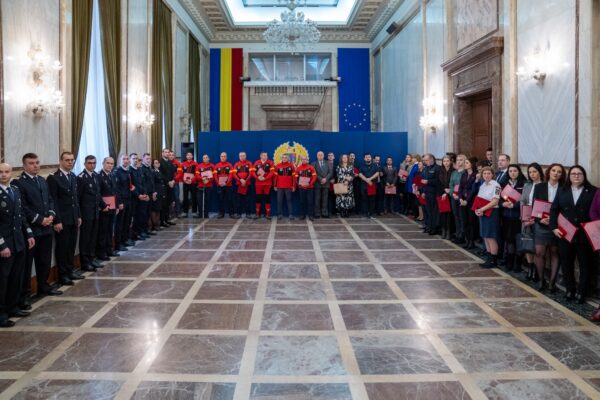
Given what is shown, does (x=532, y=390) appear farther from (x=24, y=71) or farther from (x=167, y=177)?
(x=167, y=177)

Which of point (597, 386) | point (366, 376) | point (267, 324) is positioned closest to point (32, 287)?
point (267, 324)

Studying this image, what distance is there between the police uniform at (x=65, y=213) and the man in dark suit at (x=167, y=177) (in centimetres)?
397

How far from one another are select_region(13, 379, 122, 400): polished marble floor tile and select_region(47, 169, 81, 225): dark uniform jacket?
2.73 metres

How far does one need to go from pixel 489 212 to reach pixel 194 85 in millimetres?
10546

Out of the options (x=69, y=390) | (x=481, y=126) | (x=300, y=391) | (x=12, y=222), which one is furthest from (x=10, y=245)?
(x=481, y=126)

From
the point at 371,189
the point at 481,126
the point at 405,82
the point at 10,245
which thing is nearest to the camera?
the point at 10,245

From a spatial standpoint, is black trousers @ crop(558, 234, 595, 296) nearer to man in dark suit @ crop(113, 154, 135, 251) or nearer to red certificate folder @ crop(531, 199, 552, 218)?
red certificate folder @ crop(531, 199, 552, 218)

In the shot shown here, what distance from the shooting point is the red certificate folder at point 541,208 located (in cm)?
515

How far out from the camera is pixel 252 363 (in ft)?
11.4

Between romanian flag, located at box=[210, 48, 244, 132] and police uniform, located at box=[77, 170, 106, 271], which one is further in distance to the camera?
romanian flag, located at box=[210, 48, 244, 132]

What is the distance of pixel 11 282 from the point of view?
4.48m

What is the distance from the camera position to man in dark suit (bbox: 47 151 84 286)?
18.3 ft

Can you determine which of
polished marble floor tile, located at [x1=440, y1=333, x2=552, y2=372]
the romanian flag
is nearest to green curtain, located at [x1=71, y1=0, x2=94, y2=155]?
polished marble floor tile, located at [x1=440, y1=333, x2=552, y2=372]

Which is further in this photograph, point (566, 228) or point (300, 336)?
point (566, 228)
